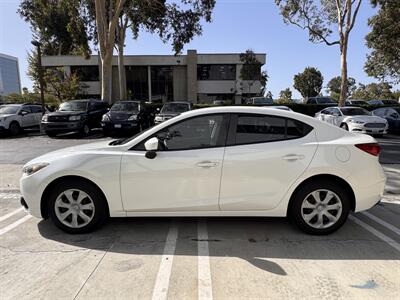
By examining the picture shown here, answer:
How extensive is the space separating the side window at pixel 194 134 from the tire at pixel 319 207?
1.23 meters

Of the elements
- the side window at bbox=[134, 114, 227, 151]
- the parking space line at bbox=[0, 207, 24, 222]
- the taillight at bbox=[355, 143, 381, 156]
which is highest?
the side window at bbox=[134, 114, 227, 151]

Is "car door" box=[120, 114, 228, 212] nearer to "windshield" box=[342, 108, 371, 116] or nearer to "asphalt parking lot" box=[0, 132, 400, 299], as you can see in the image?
"asphalt parking lot" box=[0, 132, 400, 299]

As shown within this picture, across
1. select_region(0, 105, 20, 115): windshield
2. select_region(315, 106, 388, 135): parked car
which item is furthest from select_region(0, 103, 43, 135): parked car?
select_region(315, 106, 388, 135): parked car

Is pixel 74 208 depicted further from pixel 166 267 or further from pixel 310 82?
pixel 310 82

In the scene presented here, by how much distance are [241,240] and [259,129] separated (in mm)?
1427

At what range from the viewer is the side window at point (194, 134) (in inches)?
166

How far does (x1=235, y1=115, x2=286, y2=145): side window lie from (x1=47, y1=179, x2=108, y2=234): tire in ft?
6.36

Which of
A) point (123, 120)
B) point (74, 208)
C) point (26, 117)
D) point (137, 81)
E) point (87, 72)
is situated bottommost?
point (74, 208)

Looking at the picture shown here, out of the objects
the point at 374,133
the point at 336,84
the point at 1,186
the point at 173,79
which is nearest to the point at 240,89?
the point at 173,79

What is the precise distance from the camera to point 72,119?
50.1 feet

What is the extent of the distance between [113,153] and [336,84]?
306ft

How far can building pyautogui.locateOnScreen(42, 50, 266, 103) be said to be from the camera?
41.6 meters

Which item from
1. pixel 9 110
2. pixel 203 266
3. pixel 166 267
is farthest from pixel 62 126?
pixel 203 266

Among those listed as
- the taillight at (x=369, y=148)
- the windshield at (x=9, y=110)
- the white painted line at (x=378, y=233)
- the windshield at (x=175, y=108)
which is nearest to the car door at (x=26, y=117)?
the windshield at (x=9, y=110)
